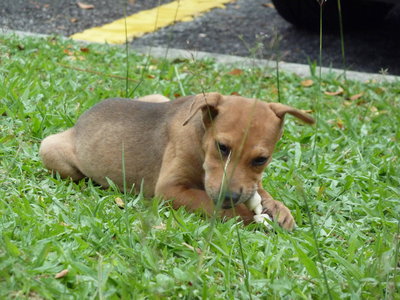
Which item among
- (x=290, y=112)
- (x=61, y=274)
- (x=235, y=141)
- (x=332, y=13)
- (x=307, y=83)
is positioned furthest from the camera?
(x=332, y=13)

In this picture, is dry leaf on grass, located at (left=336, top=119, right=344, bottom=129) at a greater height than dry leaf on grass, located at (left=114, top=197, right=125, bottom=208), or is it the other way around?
dry leaf on grass, located at (left=114, top=197, right=125, bottom=208)

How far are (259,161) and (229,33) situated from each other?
668 cm

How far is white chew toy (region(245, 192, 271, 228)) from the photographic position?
176 inches

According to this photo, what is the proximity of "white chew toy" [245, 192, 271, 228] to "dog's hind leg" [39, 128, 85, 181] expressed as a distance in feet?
4.78

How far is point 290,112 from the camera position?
459 cm

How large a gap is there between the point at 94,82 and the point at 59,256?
12.4 ft

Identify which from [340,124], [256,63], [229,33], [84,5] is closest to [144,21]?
[84,5]

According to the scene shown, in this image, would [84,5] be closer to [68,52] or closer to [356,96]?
[68,52]

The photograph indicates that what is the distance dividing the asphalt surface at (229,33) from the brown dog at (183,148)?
409 cm

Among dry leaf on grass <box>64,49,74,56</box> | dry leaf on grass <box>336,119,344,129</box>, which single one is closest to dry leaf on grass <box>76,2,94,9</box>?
dry leaf on grass <box>64,49,74,56</box>

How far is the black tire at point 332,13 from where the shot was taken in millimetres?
10258

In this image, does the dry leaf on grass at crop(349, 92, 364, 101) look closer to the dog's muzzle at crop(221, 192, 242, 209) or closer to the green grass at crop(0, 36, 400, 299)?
the green grass at crop(0, 36, 400, 299)

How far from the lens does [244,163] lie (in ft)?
14.1

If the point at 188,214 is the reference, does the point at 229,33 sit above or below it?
below
